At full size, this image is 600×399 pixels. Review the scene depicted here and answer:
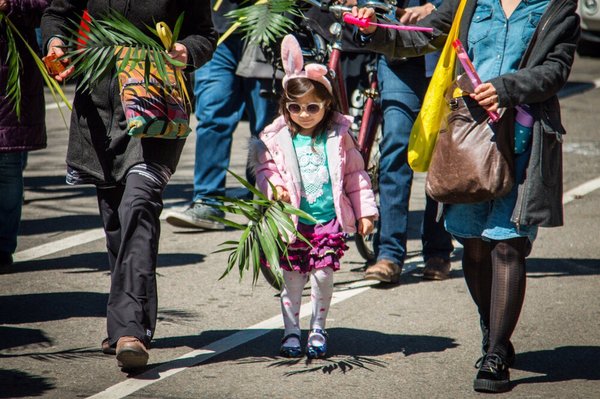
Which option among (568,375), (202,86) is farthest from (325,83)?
(202,86)

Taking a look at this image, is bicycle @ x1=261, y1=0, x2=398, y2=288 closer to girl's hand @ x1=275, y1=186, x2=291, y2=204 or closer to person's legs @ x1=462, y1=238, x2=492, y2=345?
girl's hand @ x1=275, y1=186, x2=291, y2=204

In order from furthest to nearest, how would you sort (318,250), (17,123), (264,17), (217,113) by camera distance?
(217,113), (17,123), (264,17), (318,250)

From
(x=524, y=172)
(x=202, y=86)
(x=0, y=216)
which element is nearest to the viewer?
(x=524, y=172)

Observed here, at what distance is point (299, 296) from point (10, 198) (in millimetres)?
2331

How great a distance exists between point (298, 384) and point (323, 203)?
92cm

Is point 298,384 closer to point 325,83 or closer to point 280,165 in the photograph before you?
point 280,165

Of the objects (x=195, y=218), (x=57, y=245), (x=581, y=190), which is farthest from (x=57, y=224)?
(x=581, y=190)

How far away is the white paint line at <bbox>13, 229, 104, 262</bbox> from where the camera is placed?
7.12 m

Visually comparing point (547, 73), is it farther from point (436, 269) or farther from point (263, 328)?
point (436, 269)

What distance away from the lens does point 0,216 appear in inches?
262

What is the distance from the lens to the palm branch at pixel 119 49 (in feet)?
15.4

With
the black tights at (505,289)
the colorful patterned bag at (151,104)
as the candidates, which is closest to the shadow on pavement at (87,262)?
the colorful patterned bag at (151,104)

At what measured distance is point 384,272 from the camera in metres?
6.49

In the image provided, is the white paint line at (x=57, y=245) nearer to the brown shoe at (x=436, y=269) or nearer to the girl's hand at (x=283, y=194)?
Result: the brown shoe at (x=436, y=269)
